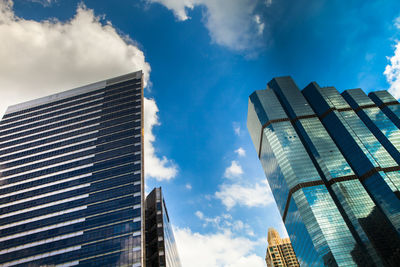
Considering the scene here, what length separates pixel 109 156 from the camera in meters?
92.8

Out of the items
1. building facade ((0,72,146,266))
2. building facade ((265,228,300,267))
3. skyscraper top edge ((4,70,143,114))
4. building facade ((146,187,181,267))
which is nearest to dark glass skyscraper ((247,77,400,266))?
building facade ((146,187,181,267))

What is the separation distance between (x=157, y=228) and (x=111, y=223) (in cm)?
1830

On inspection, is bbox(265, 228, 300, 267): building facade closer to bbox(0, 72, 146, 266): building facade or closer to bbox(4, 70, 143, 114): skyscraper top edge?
bbox(0, 72, 146, 266): building facade

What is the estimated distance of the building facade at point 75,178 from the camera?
7175 centimetres

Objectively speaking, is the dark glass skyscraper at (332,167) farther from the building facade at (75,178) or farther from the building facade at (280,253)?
the building facade at (75,178)

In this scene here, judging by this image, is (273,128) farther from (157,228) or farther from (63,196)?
(63,196)

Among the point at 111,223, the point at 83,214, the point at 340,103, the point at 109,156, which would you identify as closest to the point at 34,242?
the point at 83,214

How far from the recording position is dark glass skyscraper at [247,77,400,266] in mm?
98812

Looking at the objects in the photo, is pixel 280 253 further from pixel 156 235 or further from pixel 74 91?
pixel 74 91

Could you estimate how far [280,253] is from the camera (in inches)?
7333

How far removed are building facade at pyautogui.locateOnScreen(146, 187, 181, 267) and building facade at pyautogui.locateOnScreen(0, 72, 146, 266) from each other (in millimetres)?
12960

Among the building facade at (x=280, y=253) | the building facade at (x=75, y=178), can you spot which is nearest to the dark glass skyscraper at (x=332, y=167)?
the building facade at (x=280, y=253)

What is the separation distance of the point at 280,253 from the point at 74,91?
559 ft

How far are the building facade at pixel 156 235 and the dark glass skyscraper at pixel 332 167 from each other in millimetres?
58507
